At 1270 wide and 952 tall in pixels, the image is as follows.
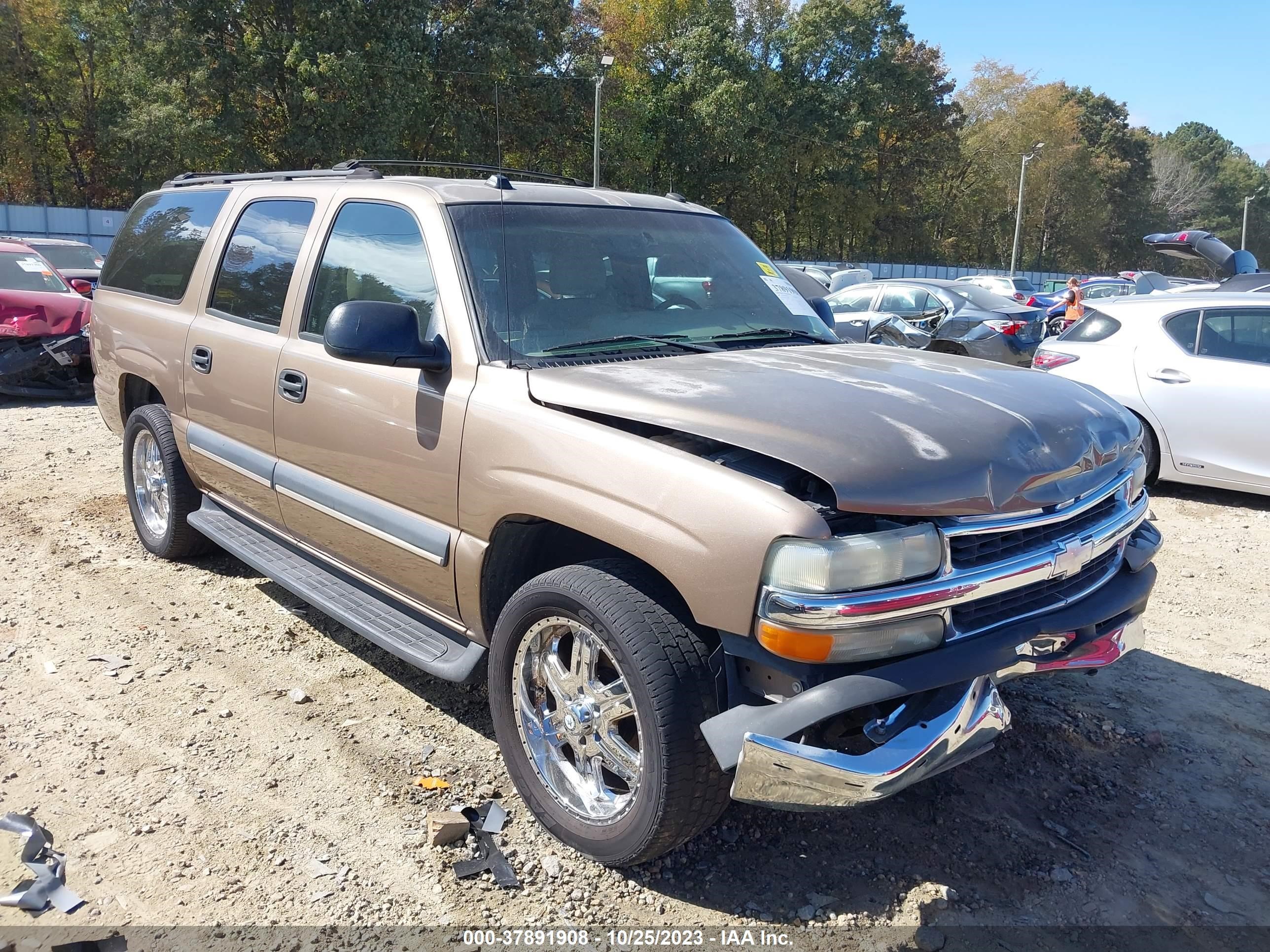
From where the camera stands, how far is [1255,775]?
334 cm

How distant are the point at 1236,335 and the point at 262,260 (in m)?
6.85

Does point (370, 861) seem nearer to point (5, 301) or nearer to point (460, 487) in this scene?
point (460, 487)

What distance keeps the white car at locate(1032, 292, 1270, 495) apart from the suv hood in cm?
429

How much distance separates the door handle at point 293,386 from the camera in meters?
3.69

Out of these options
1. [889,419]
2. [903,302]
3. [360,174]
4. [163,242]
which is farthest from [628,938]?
[903,302]

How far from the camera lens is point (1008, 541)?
2504mm

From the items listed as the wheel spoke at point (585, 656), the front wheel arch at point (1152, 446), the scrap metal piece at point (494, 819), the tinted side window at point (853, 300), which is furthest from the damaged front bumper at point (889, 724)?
the tinted side window at point (853, 300)

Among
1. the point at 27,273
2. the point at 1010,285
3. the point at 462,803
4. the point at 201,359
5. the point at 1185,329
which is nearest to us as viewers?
the point at 462,803

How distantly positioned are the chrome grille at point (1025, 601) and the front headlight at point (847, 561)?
0.26m

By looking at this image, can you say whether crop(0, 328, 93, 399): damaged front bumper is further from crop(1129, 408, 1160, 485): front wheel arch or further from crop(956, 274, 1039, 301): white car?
crop(956, 274, 1039, 301): white car

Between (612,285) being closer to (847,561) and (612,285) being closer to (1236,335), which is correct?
(847,561)

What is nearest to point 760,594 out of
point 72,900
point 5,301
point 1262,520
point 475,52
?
point 72,900

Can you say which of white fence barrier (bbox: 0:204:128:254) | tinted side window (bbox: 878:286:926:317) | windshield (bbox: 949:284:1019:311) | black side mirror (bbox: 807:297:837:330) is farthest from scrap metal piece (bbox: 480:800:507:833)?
white fence barrier (bbox: 0:204:128:254)

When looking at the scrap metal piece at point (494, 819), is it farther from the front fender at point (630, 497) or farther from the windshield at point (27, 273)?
the windshield at point (27, 273)
